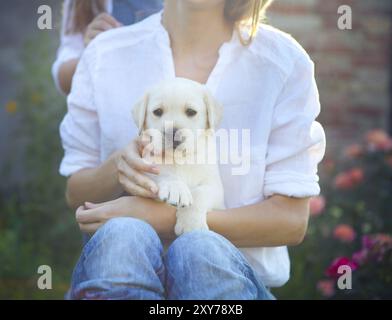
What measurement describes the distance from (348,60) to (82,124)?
3.98 feet

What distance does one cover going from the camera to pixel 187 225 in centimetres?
152

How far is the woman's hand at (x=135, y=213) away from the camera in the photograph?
152 centimetres

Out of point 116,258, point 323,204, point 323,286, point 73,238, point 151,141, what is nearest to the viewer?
point 116,258

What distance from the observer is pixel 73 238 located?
2.64 m

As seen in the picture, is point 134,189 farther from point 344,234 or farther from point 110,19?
point 344,234

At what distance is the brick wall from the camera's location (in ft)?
8.05

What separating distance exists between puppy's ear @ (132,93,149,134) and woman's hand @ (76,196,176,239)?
0.50 ft

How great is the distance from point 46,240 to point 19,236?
0.40ft

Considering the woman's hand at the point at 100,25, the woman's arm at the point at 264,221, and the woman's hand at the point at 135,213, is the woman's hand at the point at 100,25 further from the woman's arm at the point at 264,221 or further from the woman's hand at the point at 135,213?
the woman's arm at the point at 264,221

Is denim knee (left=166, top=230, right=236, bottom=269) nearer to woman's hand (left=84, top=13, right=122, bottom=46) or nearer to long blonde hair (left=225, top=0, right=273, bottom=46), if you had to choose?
long blonde hair (left=225, top=0, right=273, bottom=46)

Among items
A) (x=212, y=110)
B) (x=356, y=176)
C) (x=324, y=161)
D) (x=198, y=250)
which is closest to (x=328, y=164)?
(x=324, y=161)

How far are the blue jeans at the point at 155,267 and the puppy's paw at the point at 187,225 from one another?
0.19 feet
